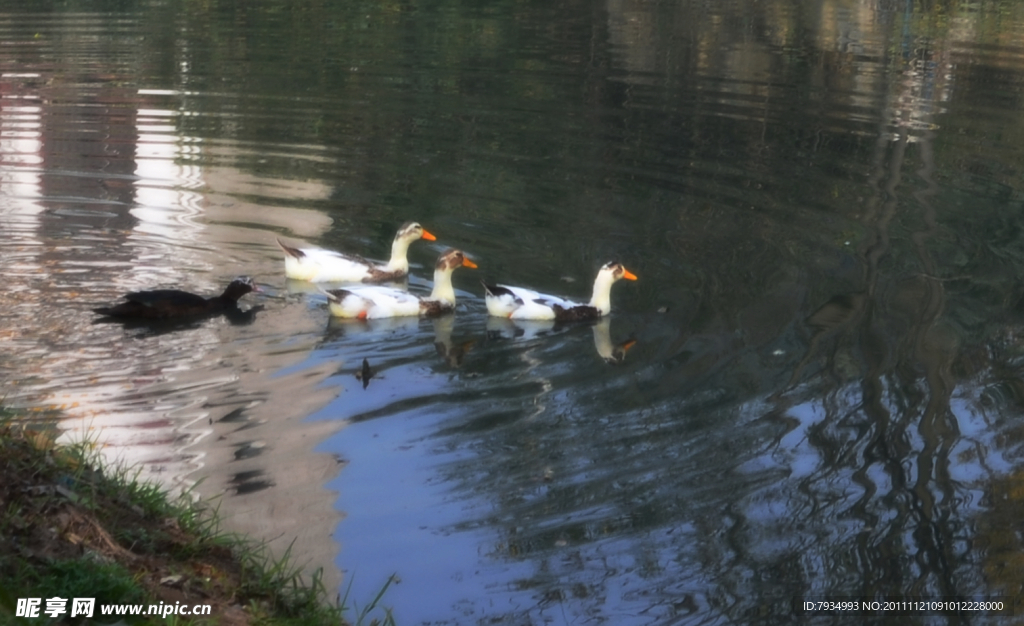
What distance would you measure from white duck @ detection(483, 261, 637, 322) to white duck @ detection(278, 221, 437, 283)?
1260mm

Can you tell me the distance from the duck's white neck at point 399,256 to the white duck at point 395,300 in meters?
0.79

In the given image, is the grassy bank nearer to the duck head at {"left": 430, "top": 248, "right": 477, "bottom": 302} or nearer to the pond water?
the pond water

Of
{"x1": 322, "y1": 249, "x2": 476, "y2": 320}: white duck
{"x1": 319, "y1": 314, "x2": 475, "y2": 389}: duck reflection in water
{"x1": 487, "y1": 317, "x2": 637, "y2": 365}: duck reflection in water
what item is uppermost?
{"x1": 322, "y1": 249, "x2": 476, "y2": 320}: white duck

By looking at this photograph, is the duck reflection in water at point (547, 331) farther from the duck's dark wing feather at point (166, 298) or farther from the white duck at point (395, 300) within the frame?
the duck's dark wing feather at point (166, 298)

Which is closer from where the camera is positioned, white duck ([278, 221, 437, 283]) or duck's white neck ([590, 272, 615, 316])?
duck's white neck ([590, 272, 615, 316])

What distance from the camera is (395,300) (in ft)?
36.3

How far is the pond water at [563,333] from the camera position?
709cm

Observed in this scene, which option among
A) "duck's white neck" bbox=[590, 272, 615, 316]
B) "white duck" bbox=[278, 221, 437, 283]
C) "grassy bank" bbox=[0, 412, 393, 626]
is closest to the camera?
A: "grassy bank" bbox=[0, 412, 393, 626]

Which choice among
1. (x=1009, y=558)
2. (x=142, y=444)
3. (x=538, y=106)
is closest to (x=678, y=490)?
(x=1009, y=558)

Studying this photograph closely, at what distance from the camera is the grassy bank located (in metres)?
5.08

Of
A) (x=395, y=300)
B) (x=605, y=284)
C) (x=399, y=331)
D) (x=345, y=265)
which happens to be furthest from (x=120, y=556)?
(x=345, y=265)

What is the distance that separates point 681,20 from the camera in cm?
3262

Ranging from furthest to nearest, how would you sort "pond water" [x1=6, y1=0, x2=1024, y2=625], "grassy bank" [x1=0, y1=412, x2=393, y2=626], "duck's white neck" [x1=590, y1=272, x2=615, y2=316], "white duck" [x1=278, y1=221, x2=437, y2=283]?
"white duck" [x1=278, y1=221, x2=437, y2=283] < "duck's white neck" [x1=590, y1=272, x2=615, y2=316] < "pond water" [x1=6, y1=0, x2=1024, y2=625] < "grassy bank" [x1=0, y1=412, x2=393, y2=626]

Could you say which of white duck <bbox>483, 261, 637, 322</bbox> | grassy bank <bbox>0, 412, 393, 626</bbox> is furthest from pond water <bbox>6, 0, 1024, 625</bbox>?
grassy bank <bbox>0, 412, 393, 626</bbox>
